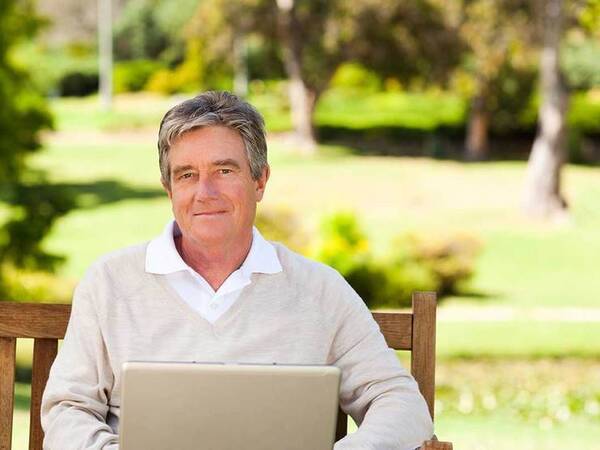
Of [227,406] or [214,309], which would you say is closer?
[227,406]

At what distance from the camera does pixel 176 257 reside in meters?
2.98

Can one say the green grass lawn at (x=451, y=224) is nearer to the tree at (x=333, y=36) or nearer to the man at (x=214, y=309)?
the tree at (x=333, y=36)

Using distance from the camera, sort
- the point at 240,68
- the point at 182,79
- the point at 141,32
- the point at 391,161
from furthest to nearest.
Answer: the point at 141,32, the point at 182,79, the point at 240,68, the point at 391,161

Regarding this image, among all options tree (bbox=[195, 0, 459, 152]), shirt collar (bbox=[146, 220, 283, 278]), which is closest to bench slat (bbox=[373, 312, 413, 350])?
shirt collar (bbox=[146, 220, 283, 278])

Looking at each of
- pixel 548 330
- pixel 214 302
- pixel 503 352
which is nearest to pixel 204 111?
pixel 214 302

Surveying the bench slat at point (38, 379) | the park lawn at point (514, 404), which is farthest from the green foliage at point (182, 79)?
the bench slat at point (38, 379)

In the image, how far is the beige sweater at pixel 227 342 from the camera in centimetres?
286

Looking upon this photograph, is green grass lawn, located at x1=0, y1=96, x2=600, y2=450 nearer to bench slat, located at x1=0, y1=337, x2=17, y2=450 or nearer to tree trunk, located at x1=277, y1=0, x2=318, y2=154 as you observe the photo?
tree trunk, located at x1=277, y1=0, x2=318, y2=154

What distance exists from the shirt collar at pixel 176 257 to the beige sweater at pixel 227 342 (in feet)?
0.08

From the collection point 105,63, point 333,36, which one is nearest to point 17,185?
point 333,36

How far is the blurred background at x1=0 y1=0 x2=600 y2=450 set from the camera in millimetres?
12594

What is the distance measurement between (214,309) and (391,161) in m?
31.9

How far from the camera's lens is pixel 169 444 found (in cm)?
247

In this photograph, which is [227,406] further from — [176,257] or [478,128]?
[478,128]
